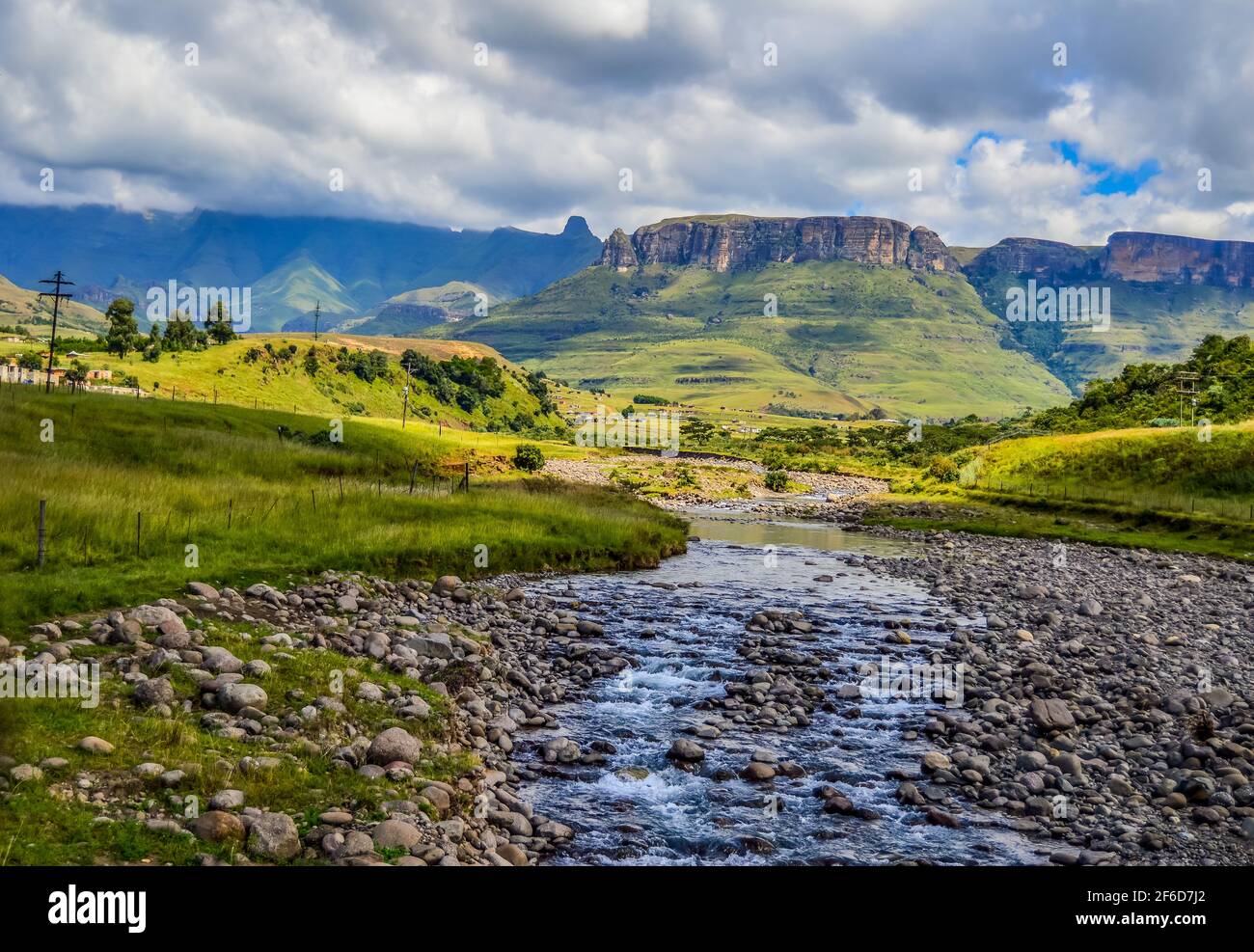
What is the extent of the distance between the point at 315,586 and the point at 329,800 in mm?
14820

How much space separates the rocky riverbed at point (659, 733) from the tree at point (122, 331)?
516ft

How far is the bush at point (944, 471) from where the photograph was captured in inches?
4094

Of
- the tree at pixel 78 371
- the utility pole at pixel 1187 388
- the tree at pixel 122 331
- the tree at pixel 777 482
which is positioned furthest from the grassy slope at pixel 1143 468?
the tree at pixel 122 331

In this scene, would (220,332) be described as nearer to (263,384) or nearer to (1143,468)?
(263,384)

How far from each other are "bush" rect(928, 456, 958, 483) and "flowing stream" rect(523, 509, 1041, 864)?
75283 mm

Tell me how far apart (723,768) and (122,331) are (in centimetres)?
17662

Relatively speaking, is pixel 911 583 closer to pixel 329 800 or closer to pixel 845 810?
pixel 845 810

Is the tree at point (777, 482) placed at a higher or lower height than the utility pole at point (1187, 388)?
lower

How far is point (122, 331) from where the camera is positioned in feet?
527

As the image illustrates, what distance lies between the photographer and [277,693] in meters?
15.5

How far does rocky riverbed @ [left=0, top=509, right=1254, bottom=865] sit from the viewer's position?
→ 1220cm

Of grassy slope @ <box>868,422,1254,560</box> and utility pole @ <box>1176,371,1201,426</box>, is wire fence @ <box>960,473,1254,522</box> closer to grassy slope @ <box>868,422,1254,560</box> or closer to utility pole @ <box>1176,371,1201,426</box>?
grassy slope @ <box>868,422,1254,560</box>

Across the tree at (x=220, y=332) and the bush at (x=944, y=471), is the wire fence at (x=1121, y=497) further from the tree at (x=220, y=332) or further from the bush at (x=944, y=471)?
the tree at (x=220, y=332)

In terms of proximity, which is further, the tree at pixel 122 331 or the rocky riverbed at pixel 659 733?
the tree at pixel 122 331
